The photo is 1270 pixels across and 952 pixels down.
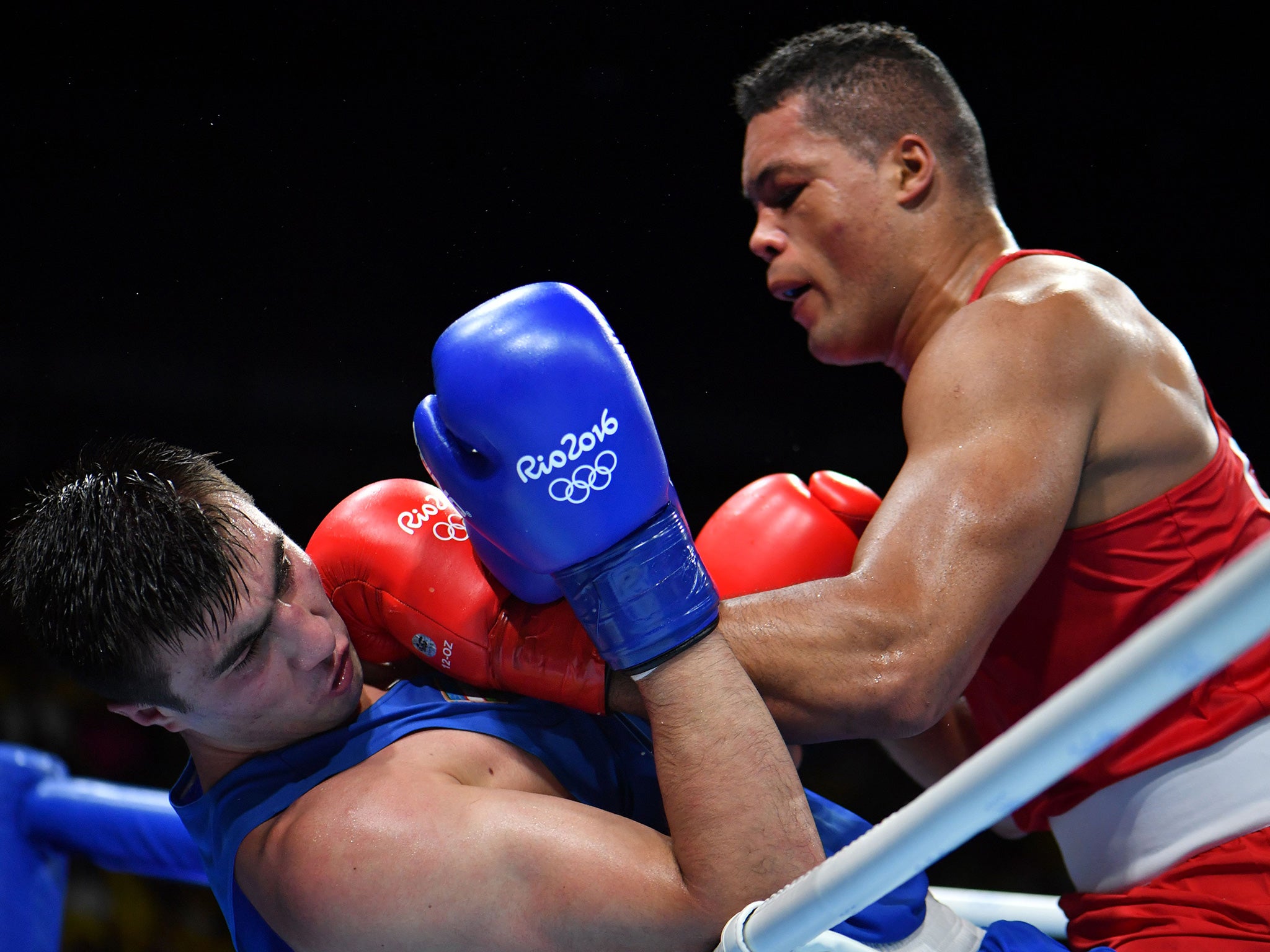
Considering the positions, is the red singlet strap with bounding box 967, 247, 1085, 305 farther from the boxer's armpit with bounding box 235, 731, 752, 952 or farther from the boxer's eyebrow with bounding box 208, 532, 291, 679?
the boxer's eyebrow with bounding box 208, 532, 291, 679

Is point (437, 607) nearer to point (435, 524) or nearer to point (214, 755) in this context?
point (435, 524)

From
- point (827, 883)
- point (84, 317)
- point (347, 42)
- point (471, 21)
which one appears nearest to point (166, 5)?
point (347, 42)

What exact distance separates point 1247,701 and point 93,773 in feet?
14.1

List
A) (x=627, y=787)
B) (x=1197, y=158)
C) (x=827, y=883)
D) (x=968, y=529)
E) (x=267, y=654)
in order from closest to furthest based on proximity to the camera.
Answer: (x=827, y=883) < (x=968, y=529) < (x=267, y=654) < (x=627, y=787) < (x=1197, y=158)

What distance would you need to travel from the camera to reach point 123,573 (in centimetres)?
136

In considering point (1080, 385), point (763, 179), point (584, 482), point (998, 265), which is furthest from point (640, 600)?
point (763, 179)

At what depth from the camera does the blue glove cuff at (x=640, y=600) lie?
1.22 meters

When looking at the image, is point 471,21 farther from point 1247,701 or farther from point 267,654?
point 1247,701

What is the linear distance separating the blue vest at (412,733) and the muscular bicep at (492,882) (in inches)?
7.0

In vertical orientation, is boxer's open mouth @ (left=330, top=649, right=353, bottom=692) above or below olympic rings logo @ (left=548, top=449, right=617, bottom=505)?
below

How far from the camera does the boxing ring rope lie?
0.62 m

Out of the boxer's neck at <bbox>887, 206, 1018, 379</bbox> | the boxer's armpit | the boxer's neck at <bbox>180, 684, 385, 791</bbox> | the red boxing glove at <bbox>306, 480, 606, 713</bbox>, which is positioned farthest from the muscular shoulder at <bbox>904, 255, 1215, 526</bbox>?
the boxer's neck at <bbox>180, 684, 385, 791</bbox>

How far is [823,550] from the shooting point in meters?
1.60

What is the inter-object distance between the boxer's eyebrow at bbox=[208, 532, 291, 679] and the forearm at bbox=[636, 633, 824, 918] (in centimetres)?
54
